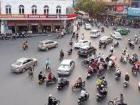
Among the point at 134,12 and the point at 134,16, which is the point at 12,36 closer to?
the point at 134,12

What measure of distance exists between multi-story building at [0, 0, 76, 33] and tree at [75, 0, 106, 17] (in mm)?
34961

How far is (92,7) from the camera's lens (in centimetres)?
11025

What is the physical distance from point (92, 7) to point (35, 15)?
138 feet

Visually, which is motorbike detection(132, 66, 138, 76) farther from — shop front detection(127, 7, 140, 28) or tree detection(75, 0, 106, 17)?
tree detection(75, 0, 106, 17)

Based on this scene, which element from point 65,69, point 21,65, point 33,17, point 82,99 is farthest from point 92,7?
point 82,99

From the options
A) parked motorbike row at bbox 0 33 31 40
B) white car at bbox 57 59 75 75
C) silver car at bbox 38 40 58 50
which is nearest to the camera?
white car at bbox 57 59 75 75

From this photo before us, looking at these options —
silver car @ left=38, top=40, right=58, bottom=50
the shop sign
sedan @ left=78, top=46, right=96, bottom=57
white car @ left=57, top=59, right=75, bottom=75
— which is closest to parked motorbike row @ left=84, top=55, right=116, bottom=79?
white car @ left=57, top=59, right=75, bottom=75

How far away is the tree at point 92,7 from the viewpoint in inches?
4222

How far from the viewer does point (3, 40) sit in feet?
209

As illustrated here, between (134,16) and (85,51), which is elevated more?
(134,16)

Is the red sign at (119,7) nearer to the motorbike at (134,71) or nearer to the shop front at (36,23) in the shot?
the shop front at (36,23)

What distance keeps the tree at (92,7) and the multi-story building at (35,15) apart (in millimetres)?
34961

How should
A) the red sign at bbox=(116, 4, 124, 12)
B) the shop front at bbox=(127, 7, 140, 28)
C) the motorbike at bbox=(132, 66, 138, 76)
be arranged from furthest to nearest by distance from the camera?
1. the red sign at bbox=(116, 4, 124, 12)
2. the shop front at bbox=(127, 7, 140, 28)
3. the motorbike at bbox=(132, 66, 138, 76)

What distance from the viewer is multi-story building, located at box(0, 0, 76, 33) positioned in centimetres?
7050
